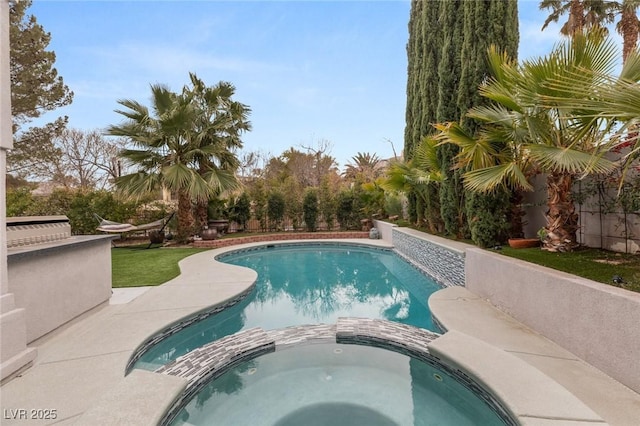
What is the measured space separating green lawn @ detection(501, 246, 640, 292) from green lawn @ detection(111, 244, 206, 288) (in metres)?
6.81

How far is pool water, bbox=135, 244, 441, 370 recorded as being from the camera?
4.39m

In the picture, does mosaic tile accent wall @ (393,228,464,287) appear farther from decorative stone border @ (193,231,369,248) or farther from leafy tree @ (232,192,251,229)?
leafy tree @ (232,192,251,229)

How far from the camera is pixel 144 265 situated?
803 centimetres

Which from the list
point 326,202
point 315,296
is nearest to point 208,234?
point 326,202

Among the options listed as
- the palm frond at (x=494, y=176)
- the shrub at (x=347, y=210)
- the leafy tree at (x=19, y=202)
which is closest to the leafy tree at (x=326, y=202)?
the shrub at (x=347, y=210)

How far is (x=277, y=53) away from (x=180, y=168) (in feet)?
22.3

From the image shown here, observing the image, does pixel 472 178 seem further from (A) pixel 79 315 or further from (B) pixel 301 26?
(B) pixel 301 26

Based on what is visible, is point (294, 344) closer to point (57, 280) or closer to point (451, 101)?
point (57, 280)

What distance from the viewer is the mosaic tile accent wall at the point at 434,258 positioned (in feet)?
20.7

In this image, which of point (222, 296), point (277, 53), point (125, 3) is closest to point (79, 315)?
point (222, 296)

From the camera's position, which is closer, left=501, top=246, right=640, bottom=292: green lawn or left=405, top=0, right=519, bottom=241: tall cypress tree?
left=501, top=246, right=640, bottom=292: green lawn

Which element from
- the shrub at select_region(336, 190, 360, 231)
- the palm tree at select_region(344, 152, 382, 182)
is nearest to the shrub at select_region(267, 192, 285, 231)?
the shrub at select_region(336, 190, 360, 231)

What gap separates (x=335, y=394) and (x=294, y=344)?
1020 millimetres

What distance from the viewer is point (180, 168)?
33.0 feet
